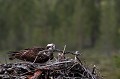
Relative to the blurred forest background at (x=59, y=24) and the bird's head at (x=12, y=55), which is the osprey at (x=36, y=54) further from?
the blurred forest background at (x=59, y=24)

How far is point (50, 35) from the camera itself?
64875 millimetres

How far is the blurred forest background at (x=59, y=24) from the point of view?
61.8m

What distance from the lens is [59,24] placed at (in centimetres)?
6706

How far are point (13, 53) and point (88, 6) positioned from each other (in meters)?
60.0

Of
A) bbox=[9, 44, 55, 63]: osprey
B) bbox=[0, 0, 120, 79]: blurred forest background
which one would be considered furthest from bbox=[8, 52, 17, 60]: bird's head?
bbox=[0, 0, 120, 79]: blurred forest background

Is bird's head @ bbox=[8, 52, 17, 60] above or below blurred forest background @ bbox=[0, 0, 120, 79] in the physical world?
below

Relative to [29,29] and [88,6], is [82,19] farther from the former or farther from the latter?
[29,29]

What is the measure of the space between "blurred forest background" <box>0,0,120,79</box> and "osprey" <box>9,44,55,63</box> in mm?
55062

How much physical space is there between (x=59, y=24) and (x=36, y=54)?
62.2 m

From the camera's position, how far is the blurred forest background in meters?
61.8

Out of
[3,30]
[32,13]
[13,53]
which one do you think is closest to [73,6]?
[32,13]

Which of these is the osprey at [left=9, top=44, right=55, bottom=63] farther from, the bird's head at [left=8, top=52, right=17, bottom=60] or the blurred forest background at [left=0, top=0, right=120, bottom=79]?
the blurred forest background at [left=0, top=0, right=120, bottom=79]

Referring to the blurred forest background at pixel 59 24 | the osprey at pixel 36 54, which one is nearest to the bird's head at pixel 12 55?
the osprey at pixel 36 54

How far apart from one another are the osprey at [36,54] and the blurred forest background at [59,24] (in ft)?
181
